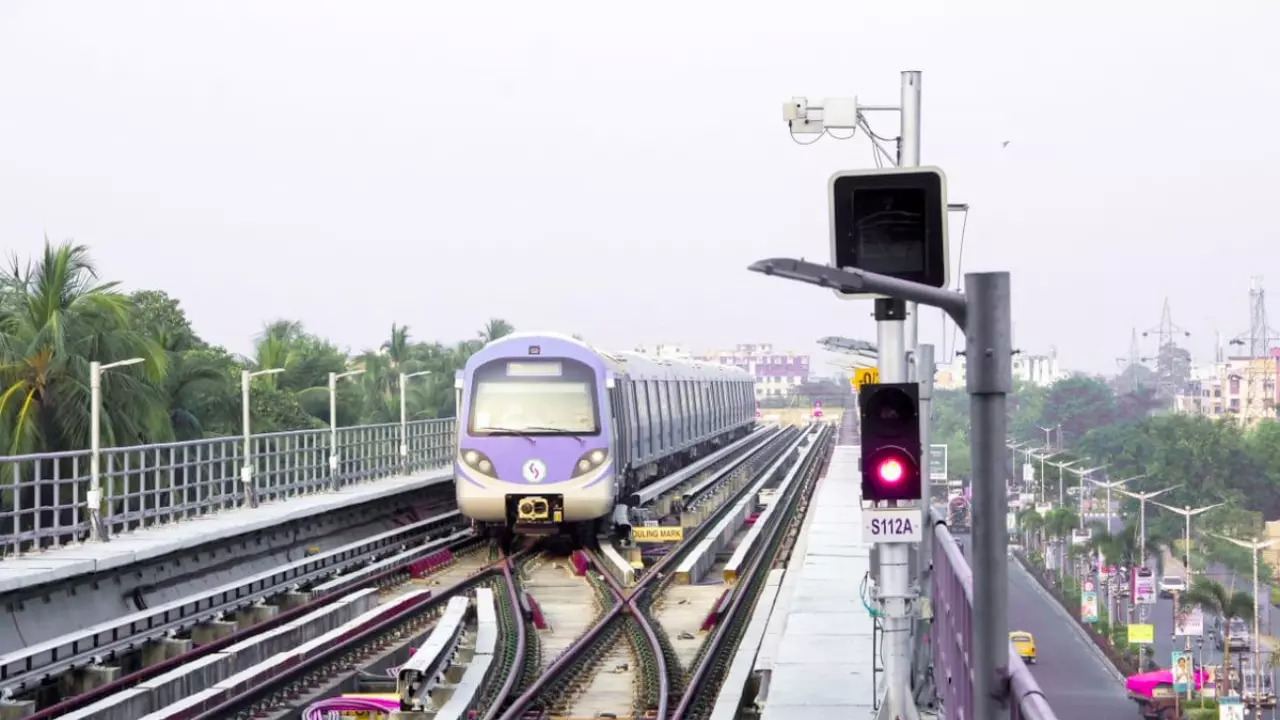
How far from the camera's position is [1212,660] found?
64.6 m

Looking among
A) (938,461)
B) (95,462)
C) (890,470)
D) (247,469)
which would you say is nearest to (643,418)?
(938,461)

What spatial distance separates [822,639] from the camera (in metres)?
13.7

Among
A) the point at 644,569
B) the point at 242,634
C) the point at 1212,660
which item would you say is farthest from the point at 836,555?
the point at 1212,660

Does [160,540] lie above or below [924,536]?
below

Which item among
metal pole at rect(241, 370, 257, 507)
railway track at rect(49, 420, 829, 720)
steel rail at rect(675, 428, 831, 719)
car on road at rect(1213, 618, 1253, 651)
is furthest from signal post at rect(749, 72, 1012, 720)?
car on road at rect(1213, 618, 1253, 651)

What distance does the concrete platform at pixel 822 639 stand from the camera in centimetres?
1110

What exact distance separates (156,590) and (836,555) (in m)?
7.62

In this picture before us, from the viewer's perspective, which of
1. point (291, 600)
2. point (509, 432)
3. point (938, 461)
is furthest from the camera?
point (938, 461)

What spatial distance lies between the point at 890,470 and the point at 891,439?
149mm

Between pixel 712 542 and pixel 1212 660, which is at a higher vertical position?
pixel 712 542

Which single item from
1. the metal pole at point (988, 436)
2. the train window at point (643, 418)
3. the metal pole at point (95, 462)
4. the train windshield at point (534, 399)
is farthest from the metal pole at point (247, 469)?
the metal pole at point (988, 436)

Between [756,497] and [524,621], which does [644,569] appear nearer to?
[524,621]

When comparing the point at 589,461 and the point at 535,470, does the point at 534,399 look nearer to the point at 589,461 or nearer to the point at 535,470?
the point at 535,470

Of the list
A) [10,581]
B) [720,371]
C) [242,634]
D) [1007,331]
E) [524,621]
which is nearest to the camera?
[1007,331]
